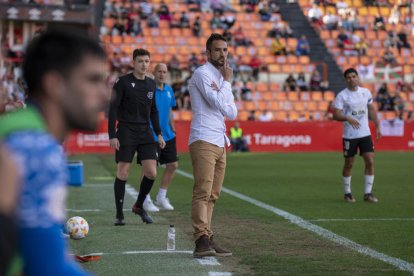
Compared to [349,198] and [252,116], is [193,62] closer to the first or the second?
[252,116]

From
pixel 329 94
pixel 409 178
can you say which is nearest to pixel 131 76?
pixel 409 178

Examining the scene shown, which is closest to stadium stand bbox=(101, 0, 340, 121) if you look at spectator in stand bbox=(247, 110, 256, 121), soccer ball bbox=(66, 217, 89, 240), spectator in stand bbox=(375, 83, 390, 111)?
spectator in stand bbox=(247, 110, 256, 121)

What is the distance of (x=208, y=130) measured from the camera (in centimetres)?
802

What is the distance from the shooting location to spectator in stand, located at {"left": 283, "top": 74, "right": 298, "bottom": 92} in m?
38.6

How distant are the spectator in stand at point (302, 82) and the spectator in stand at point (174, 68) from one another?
18.5 feet

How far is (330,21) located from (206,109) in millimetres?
36763

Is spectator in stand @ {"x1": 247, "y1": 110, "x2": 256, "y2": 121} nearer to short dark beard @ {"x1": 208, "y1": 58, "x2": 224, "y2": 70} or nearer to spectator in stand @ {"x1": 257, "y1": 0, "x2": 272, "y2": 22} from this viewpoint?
spectator in stand @ {"x1": 257, "y1": 0, "x2": 272, "y2": 22}

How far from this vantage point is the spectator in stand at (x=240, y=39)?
4031 cm

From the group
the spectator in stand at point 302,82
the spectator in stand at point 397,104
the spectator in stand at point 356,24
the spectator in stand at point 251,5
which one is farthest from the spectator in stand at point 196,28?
the spectator in stand at point 397,104

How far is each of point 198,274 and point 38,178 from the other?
15.2 feet

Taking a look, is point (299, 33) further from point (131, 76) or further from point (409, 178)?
point (131, 76)

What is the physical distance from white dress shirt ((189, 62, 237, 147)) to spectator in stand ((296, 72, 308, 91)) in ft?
102

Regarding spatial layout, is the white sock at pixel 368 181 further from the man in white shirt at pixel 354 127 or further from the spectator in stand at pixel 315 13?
the spectator in stand at pixel 315 13

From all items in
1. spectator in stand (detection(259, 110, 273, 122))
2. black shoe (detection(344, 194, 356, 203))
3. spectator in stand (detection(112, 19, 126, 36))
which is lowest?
spectator in stand (detection(259, 110, 273, 122))
